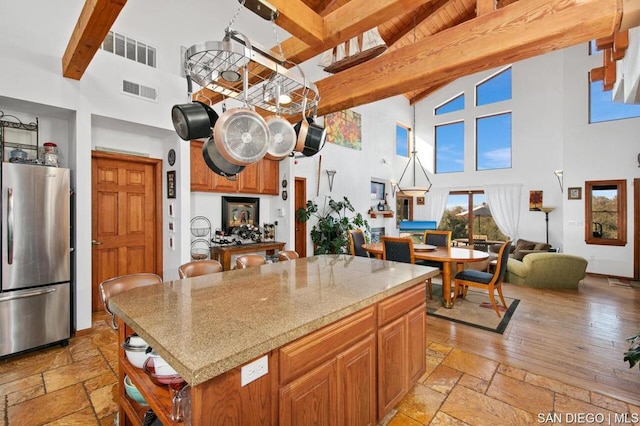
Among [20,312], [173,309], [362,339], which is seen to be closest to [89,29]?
[173,309]

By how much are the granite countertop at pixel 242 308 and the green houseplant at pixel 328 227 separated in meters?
3.56

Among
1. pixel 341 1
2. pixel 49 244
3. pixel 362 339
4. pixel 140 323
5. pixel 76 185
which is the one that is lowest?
pixel 362 339

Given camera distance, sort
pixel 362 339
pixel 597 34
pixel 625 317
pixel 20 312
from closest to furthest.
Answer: pixel 362 339 → pixel 597 34 → pixel 20 312 → pixel 625 317

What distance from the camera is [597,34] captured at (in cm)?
176

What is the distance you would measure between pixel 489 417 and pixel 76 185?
4185 millimetres

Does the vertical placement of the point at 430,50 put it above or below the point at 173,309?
above

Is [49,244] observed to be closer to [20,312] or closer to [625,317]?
[20,312]

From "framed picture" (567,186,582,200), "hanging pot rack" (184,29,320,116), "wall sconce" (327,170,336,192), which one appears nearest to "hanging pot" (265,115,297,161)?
"hanging pot rack" (184,29,320,116)

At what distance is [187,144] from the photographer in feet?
12.5

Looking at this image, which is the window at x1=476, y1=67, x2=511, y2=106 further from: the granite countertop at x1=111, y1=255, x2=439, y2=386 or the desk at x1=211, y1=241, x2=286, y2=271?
the granite countertop at x1=111, y1=255, x2=439, y2=386

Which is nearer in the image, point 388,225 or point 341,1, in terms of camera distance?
point 341,1

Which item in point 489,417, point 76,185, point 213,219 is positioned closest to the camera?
point 489,417

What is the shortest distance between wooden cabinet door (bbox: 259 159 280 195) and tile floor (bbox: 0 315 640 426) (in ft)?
10.1

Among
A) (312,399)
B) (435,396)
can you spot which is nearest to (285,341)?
(312,399)
